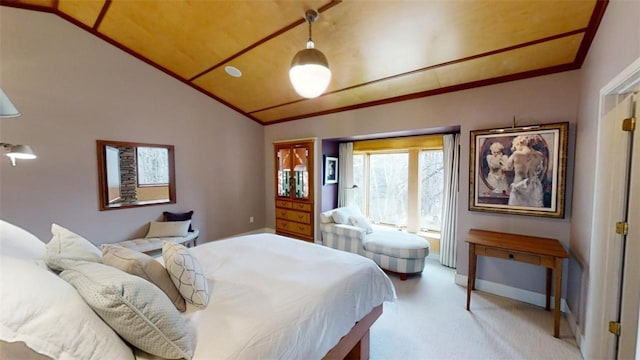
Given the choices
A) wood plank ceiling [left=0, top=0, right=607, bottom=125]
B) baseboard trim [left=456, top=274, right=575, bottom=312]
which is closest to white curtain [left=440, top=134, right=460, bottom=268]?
baseboard trim [left=456, top=274, right=575, bottom=312]

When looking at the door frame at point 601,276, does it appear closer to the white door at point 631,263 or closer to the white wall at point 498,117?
the white door at point 631,263

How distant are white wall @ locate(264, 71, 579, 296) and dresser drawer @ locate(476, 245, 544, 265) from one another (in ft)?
1.71

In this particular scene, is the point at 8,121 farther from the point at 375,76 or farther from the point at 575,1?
the point at 575,1

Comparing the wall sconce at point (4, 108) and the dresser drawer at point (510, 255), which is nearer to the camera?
the wall sconce at point (4, 108)

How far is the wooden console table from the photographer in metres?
2.15

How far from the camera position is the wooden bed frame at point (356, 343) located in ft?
5.04

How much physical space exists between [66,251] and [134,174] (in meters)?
3.08

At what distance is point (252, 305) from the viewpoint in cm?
135


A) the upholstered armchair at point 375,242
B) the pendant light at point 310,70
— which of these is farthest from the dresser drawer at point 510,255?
the pendant light at point 310,70

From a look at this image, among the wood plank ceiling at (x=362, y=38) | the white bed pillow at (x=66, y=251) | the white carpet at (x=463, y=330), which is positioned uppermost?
the wood plank ceiling at (x=362, y=38)

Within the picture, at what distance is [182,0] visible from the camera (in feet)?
8.15

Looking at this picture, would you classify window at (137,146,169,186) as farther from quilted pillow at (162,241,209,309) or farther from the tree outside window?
the tree outside window

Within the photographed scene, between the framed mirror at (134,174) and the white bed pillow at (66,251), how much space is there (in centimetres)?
265

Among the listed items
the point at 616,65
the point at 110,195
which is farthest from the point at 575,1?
the point at 110,195
